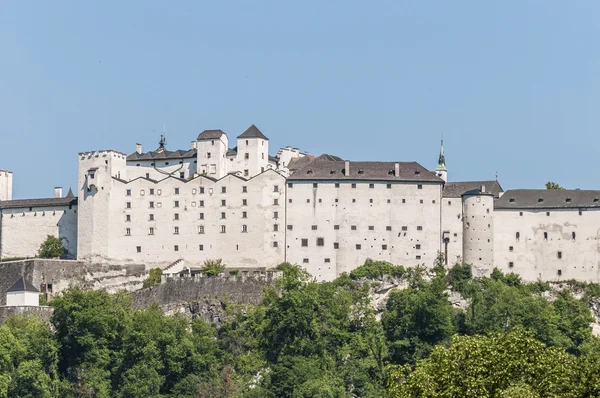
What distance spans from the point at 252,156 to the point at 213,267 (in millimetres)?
10215

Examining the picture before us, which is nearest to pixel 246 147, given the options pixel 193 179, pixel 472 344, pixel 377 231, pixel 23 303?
pixel 193 179

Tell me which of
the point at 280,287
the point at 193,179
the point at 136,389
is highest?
the point at 193,179

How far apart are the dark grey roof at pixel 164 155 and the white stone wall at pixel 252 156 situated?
4.25 meters

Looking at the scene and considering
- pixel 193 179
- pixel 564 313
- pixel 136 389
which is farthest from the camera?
pixel 193 179

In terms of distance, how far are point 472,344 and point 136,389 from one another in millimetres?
37499

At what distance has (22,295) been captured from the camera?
102m

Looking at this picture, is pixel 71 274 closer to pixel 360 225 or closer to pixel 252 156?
pixel 252 156

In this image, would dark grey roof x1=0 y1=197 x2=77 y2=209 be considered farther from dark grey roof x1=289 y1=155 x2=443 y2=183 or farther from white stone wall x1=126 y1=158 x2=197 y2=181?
dark grey roof x1=289 y1=155 x2=443 y2=183

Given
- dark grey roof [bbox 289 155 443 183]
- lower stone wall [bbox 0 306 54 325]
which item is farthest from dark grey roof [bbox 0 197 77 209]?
dark grey roof [bbox 289 155 443 183]

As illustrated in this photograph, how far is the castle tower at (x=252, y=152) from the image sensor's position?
360 ft

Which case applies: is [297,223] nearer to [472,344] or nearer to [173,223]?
[173,223]

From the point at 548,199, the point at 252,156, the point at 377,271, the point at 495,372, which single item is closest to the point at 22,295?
the point at 252,156

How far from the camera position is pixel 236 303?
102 m

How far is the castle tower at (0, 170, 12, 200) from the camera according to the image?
118 metres
